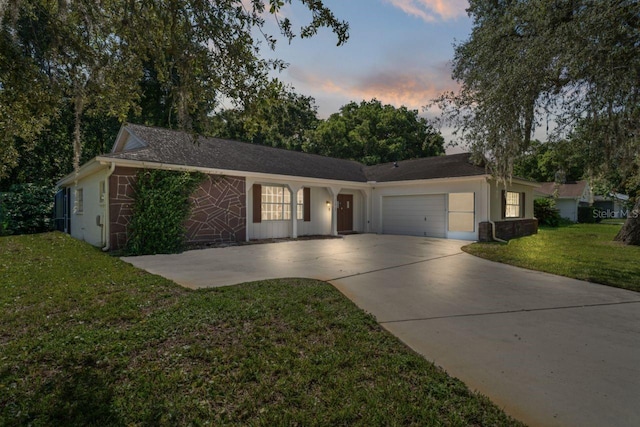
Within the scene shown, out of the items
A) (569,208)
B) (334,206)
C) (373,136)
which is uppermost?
(373,136)

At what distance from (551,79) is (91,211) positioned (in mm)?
12495

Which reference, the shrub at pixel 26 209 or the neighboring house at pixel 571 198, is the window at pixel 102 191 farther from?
the neighboring house at pixel 571 198

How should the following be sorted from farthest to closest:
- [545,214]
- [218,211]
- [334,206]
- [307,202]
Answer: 1. [545,214]
2. [334,206]
3. [307,202]
4. [218,211]

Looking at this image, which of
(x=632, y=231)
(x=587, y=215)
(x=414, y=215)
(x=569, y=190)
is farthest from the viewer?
(x=569, y=190)

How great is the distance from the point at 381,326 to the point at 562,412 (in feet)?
5.52

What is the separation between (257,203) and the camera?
37.6ft

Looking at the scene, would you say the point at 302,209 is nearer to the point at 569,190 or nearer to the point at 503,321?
the point at 503,321

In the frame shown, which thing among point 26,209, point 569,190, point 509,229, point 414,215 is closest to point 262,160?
point 414,215

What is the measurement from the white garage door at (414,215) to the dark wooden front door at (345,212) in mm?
1596

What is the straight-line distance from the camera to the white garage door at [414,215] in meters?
13.0

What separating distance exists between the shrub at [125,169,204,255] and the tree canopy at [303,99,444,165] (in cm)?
1863

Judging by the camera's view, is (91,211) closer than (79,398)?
No

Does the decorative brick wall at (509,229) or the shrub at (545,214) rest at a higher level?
the shrub at (545,214)

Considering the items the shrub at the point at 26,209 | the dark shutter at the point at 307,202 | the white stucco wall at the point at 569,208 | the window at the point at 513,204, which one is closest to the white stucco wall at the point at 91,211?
the shrub at the point at 26,209
